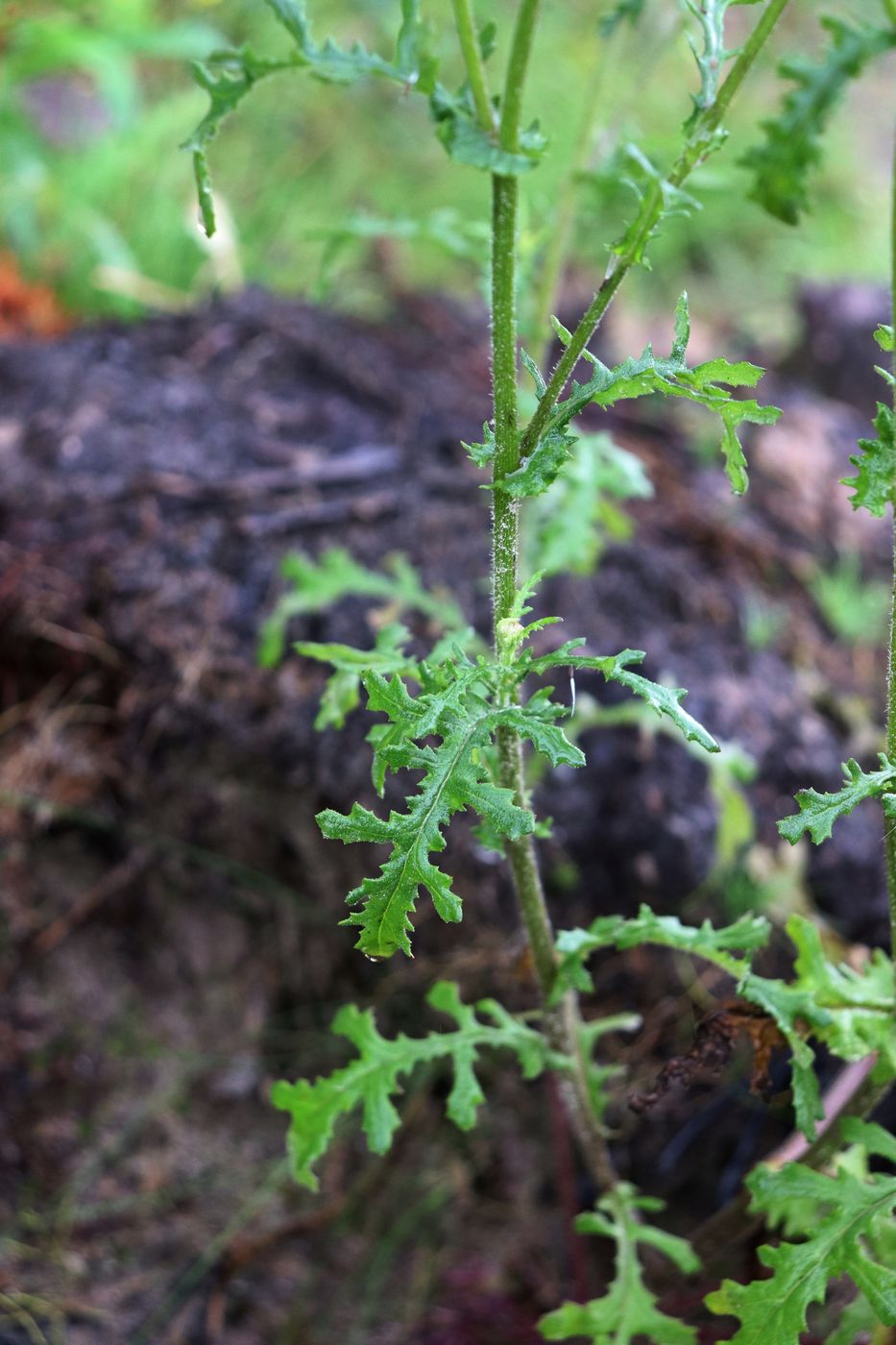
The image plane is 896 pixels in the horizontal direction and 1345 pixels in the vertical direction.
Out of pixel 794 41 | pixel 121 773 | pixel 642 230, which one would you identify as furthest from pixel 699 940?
pixel 794 41

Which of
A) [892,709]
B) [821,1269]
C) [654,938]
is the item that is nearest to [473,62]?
[892,709]

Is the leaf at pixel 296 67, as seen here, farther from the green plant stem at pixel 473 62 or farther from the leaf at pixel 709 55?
the leaf at pixel 709 55

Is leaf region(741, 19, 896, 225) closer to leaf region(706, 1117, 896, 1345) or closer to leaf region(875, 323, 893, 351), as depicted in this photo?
leaf region(875, 323, 893, 351)

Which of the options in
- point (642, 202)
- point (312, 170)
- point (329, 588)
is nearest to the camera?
point (642, 202)

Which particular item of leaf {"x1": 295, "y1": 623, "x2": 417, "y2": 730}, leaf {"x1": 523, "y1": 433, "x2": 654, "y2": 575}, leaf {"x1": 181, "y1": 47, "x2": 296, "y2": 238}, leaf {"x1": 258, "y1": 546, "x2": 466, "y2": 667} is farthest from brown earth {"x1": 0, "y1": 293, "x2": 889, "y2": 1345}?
leaf {"x1": 181, "y1": 47, "x2": 296, "y2": 238}

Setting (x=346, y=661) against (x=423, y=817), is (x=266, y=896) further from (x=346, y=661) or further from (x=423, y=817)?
(x=423, y=817)

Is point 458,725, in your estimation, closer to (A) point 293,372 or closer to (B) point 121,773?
(B) point 121,773

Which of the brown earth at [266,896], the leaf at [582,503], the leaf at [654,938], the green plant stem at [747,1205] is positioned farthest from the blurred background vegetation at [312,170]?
the green plant stem at [747,1205]
